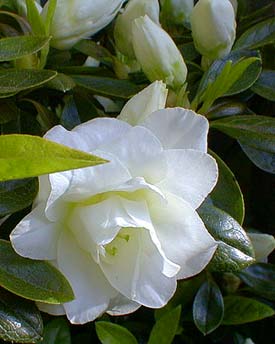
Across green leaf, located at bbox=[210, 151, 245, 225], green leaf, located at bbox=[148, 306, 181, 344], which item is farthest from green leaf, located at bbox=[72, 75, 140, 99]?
green leaf, located at bbox=[148, 306, 181, 344]

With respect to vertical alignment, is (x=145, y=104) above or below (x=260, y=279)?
above

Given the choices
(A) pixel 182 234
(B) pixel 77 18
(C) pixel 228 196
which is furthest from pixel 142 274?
(B) pixel 77 18

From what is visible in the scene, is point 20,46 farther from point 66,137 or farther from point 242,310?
point 242,310

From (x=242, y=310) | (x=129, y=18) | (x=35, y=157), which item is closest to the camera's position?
(x=35, y=157)

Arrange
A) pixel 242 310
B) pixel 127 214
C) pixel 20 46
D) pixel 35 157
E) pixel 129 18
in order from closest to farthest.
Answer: pixel 35 157
pixel 127 214
pixel 20 46
pixel 129 18
pixel 242 310

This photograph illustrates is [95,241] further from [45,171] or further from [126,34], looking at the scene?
[126,34]

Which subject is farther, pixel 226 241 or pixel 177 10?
pixel 177 10

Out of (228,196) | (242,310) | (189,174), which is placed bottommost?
(242,310)
